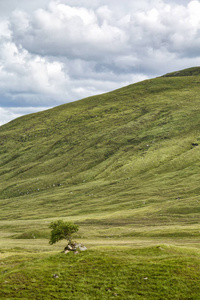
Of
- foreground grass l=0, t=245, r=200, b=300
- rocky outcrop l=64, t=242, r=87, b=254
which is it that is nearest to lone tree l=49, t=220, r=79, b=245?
rocky outcrop l=64, t=242, r=87, b=254

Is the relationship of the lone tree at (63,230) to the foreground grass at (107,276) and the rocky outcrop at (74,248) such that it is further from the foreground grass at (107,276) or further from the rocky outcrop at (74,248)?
the foreground grass at (107,276)

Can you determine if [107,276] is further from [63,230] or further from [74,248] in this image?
[63,230]

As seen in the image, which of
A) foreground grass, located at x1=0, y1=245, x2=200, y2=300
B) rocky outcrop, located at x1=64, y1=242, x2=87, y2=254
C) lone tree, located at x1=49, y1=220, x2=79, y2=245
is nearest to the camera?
foreground grass, located at x1=0, y1=245, x2=200, y2=300

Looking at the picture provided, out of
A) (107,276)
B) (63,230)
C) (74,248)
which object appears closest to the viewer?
(107,276)

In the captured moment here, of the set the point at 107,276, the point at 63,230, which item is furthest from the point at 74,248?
the point at 107,276

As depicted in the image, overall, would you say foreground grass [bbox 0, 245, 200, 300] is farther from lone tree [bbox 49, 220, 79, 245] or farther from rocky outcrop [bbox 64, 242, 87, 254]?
lone tree [bbox 49, 220, 79, 245]

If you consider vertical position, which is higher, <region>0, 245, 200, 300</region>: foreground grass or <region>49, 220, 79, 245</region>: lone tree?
<region>49, 220, 79, 245</region>: lone tree

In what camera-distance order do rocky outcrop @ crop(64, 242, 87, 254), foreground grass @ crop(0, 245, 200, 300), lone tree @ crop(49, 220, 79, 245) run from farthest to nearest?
lone tree @ crop(49, 220, 79, 245) → rocky outcrop @ crop(64, 242, 87, 254) → foreground grass @ crop(0, 245, 200, 300)

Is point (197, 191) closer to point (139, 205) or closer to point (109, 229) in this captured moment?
point (139, 205)

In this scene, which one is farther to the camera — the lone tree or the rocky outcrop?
the lone tree

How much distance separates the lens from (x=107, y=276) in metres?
49.8

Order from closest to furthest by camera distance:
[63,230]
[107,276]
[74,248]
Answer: [107,276] < [74,248] < [63,230]

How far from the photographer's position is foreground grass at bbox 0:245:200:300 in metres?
44.7

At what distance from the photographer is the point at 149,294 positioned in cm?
4397
